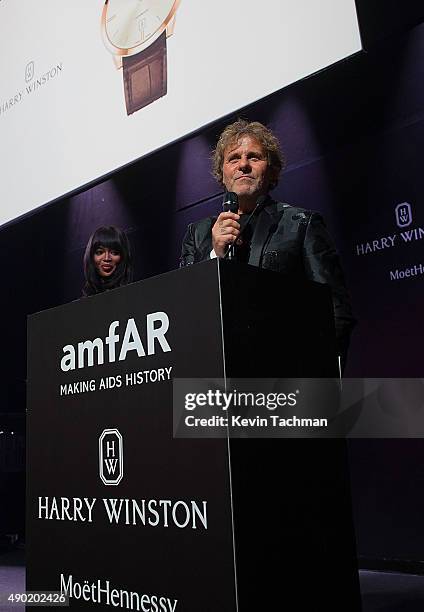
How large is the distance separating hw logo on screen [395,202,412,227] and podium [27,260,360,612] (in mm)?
1476

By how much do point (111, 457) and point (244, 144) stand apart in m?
1.06

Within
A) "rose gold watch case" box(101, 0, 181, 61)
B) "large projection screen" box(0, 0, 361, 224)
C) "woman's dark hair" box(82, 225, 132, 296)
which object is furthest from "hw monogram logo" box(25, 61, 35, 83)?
"woman's dark hair" box(82, 225, 132, 296)

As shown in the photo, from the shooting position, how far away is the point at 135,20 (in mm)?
2328

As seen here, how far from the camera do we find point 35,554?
37.7 inches

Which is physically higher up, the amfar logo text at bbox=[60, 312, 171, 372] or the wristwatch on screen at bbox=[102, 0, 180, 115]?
the wristwatch on screen at bbox=[102, 0, 180, 115]

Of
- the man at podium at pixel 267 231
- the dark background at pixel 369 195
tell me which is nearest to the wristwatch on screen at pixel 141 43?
the dark background at pixel 369 195

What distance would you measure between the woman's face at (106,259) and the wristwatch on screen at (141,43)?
0.53m

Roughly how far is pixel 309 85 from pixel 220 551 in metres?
2.36

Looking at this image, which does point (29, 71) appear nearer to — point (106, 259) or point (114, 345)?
point (106, 259)

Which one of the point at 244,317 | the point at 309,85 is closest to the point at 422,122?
the point at 309,85

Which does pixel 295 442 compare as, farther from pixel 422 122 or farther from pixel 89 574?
pixel 422 122

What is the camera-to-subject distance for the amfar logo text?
0.83 meters

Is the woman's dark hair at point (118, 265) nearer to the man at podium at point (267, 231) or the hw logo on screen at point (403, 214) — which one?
the man at podium at point (267, 231)

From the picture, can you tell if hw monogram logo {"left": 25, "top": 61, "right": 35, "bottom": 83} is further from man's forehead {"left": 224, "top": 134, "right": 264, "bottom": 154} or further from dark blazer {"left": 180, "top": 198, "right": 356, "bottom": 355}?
dark blazer {"left": 180, "top": 198, "right": 356, "bottom": 355}
